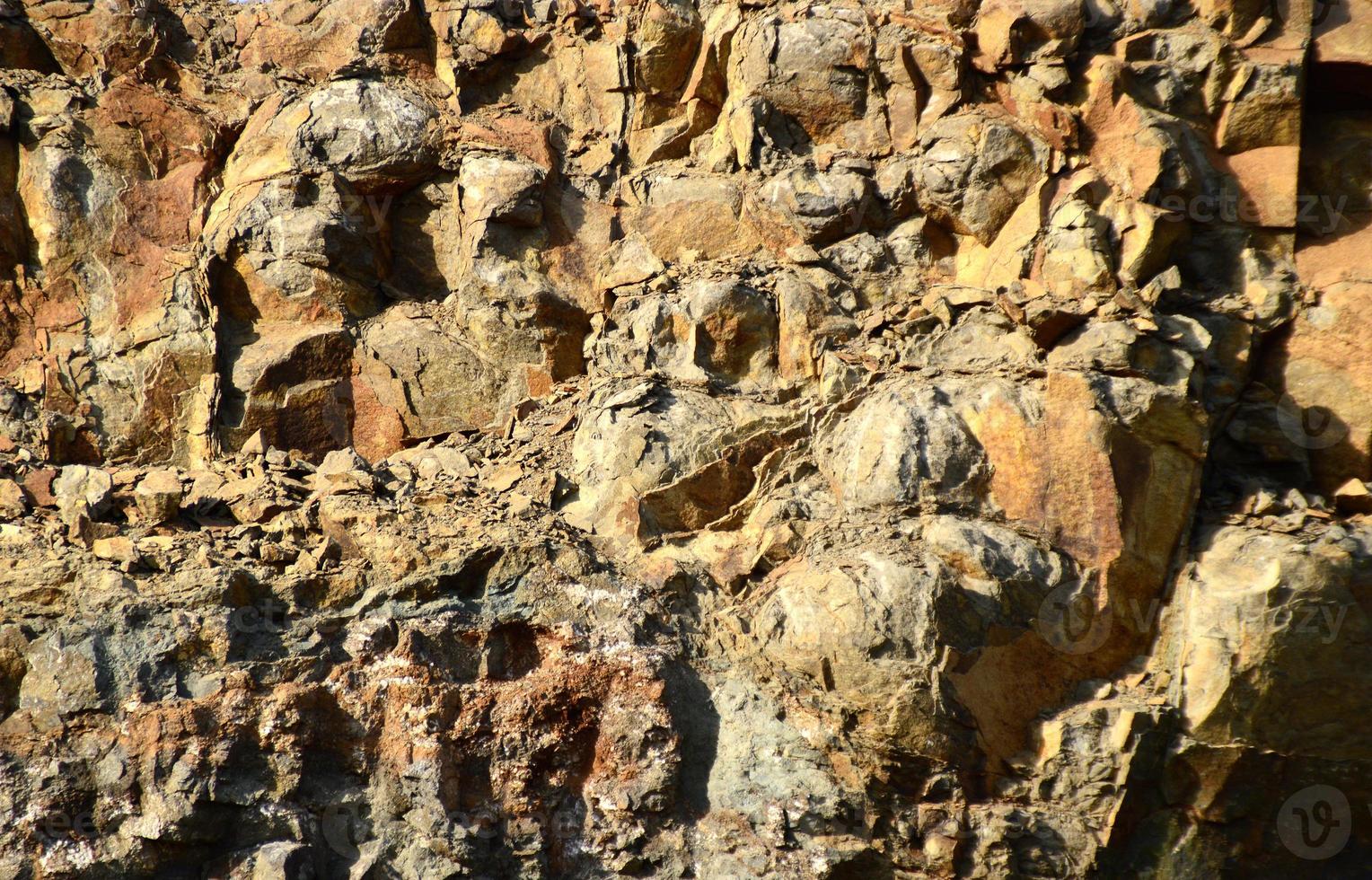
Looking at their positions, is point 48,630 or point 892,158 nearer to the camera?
point 48,630

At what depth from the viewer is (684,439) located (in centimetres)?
941

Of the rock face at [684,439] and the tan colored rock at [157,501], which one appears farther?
the tan colored rock at [157,501]

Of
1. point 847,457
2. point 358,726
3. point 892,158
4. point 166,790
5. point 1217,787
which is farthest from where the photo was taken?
point 892,158

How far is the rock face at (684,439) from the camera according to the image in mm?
7846

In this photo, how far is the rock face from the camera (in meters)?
7.85

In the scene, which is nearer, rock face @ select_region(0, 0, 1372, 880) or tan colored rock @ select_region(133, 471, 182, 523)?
rock face @ select_region(0, 0, 1372, 880)

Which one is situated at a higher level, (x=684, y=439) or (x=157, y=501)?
(x=684, y=439)

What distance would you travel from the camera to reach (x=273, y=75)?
11.8 metres

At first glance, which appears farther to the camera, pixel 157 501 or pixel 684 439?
pixel 684 439

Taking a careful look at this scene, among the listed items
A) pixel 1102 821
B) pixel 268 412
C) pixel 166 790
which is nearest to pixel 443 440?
pixel 268 412

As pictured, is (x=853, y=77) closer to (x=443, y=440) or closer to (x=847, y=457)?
(x=847, y=457)

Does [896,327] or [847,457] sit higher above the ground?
[896,327]

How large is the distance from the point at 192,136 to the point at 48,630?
16.8 feet

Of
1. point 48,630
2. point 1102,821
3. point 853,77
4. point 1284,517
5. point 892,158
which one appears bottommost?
point 1102,821
